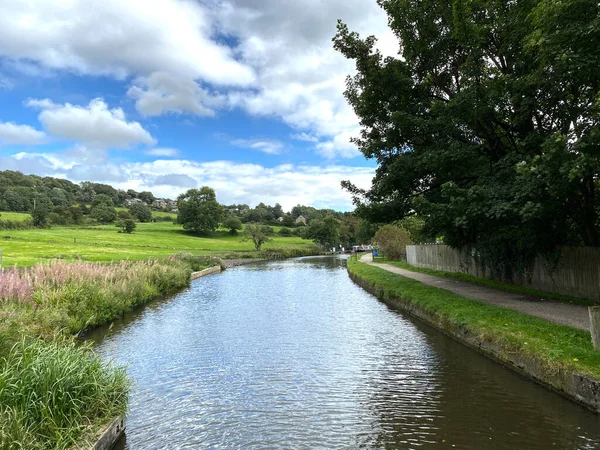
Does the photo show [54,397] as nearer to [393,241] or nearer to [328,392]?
[328,392]

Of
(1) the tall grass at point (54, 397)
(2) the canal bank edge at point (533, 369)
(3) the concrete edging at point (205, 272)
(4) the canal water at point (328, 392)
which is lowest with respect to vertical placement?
(3) the concrete edging at point (205, 272)

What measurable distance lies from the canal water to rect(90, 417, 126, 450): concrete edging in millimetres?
178

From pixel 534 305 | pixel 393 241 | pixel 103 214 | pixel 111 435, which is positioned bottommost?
pixel 111 435

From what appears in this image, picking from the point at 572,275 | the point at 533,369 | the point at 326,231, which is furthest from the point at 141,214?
the point at 533,369

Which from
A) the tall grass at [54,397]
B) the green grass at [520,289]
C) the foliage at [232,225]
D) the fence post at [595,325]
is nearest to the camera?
the tall grass at [54,397]

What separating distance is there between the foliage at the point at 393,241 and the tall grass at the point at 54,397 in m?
37.8

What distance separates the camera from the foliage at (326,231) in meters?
93.9

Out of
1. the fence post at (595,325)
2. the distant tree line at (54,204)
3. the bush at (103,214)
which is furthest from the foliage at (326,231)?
the fence post at (595,325)

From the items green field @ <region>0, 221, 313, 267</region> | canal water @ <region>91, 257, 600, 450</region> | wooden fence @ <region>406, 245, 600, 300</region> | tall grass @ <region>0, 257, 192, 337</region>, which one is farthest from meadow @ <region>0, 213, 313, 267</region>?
wooden fence @ <region>406, 245, 600, 300</region>

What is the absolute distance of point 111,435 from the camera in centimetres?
522

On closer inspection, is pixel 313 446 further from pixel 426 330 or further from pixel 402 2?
pixel 402 2

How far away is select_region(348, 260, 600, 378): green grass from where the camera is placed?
6715mm

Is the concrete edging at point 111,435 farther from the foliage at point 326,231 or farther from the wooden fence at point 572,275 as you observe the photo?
the foliage at point 326,231

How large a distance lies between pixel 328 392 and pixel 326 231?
87461 millimetres
